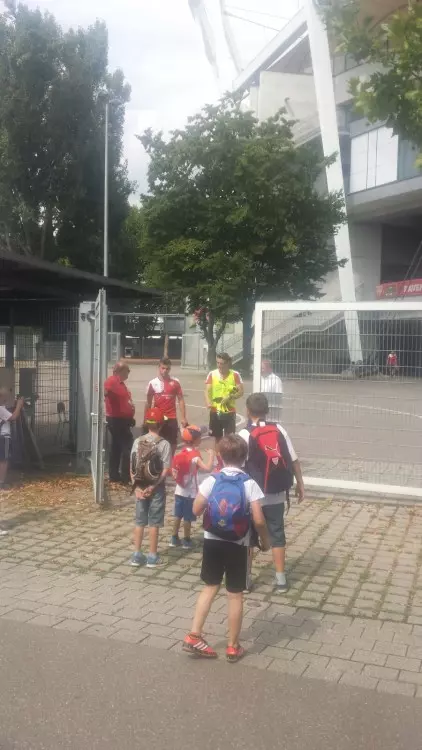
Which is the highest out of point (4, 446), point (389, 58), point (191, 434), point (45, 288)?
point (389, 58)

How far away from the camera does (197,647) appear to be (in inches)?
189

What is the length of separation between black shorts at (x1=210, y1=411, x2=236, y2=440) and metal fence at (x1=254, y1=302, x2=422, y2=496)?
666 millimetres

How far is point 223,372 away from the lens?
10164mm

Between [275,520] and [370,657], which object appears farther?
[275,520]

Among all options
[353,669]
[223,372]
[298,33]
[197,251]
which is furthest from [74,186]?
[353,669]

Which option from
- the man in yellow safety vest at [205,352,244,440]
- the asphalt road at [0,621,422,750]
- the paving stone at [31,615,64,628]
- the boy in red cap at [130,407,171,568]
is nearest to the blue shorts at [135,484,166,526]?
the boy in red cap at [130,407,171,568]

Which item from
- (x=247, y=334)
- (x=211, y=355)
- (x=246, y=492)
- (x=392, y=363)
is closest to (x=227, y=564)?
(x=246, y=492)

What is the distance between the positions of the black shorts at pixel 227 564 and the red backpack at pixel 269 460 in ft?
3.74

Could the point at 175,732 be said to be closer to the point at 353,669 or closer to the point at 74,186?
the point at 353,669

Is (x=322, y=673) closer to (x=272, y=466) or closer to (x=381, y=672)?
(x=381, y=672)

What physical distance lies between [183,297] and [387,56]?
25.0 m

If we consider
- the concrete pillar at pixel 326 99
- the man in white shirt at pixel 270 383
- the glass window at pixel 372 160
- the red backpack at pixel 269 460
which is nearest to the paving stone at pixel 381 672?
the red backpack at pixel 269 460

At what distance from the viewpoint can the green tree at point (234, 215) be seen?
31.8 metres

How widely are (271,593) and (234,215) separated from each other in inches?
1043
